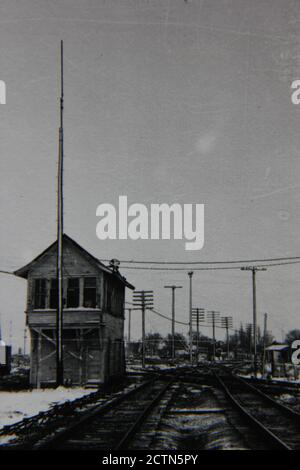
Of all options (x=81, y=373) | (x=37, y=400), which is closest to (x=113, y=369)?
(x=81, y=373)

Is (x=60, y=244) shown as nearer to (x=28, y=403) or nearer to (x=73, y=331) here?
(x=28, y=403)

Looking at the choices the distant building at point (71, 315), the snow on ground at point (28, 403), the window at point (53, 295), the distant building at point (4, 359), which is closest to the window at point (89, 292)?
the distant building at point (71, 315)

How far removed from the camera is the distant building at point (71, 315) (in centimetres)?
2977

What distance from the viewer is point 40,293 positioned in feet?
100

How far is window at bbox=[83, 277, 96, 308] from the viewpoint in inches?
1181

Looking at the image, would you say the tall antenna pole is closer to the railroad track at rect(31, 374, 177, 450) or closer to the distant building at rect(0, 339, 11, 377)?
the railroad track at rect(31, 374, 177, 450)

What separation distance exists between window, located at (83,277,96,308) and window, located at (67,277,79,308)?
1.45ft

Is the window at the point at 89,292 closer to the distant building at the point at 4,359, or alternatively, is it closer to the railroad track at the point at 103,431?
the railroad track at the point at 103,431

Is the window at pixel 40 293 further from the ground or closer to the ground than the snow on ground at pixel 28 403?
further from the ground

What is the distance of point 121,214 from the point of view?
57.0 ft

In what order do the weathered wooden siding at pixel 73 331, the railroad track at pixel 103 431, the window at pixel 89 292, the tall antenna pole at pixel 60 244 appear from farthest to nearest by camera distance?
the window at pixel 89 292
the weathered wooden siding at pixel 73 331
the tall antenna pole at pixel 60 244
the railroad track at pixel 103 431

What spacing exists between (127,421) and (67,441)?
3.38 metres

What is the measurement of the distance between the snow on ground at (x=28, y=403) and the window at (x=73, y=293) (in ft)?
26.2
